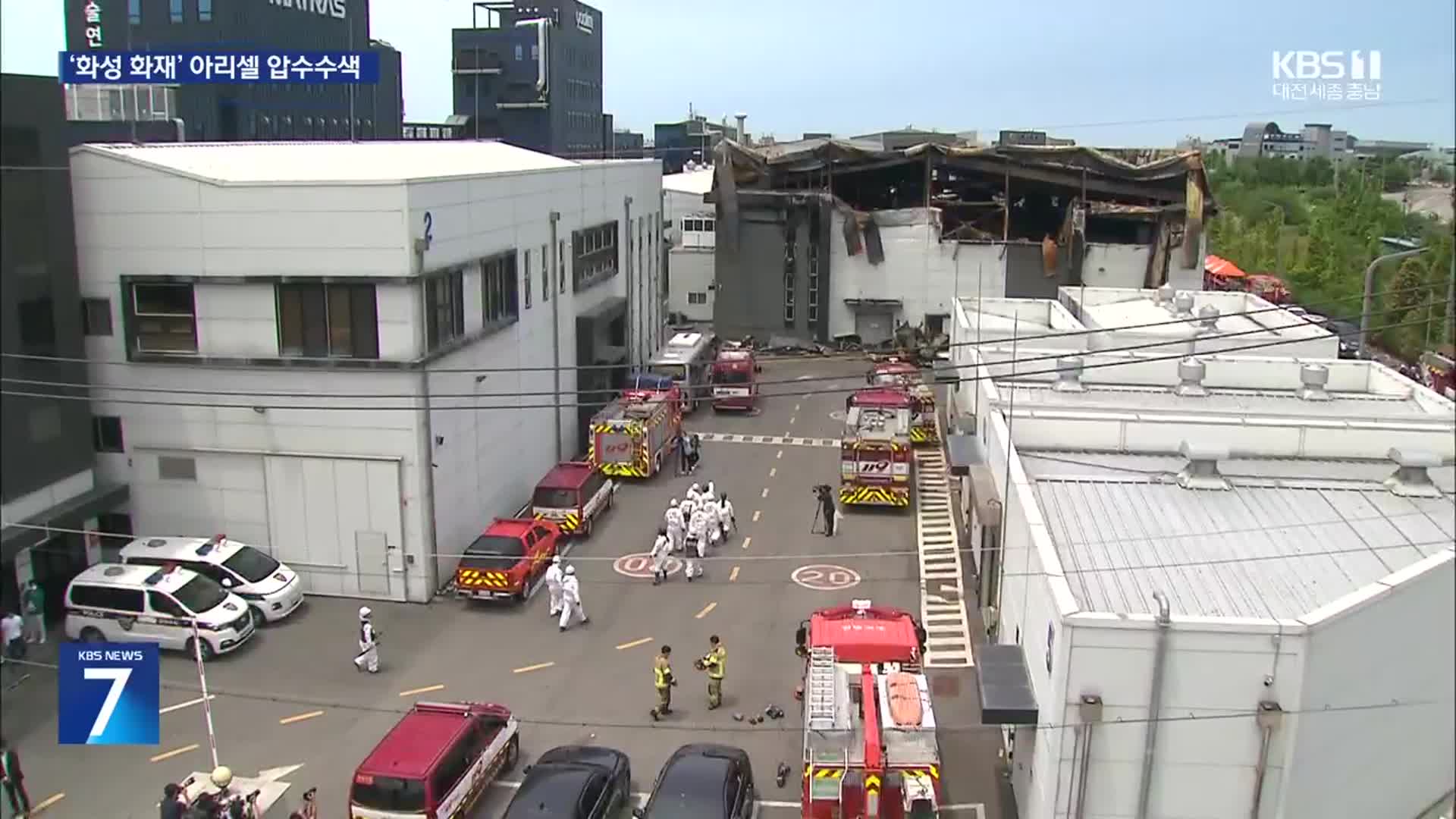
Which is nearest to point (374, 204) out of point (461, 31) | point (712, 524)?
point (712, 524)

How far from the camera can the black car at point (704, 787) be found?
12.8 m

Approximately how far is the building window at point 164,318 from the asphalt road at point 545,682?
16.9 ft

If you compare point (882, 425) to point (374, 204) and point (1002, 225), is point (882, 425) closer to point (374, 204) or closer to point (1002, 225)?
point (374, 204)

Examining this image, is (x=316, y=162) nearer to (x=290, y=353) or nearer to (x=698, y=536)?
(x=290, y=353)

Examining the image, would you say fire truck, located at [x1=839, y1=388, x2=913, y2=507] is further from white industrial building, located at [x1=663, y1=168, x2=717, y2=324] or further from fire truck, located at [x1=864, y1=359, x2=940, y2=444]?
white industrial building, located at [x1=663, y1=168, x2=717, y2=324]

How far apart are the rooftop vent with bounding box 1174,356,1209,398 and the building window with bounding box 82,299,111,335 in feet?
61.9

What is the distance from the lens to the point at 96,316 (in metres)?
20.6

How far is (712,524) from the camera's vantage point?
24344 millimetres

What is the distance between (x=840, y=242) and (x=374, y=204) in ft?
98.9

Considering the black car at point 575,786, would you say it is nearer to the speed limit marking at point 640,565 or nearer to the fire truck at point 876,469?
the speed limit marking at point 640,565

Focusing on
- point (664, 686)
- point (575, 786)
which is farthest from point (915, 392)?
point (575, 786)

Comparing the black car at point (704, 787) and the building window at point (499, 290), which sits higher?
the building window at point (499, 290)
